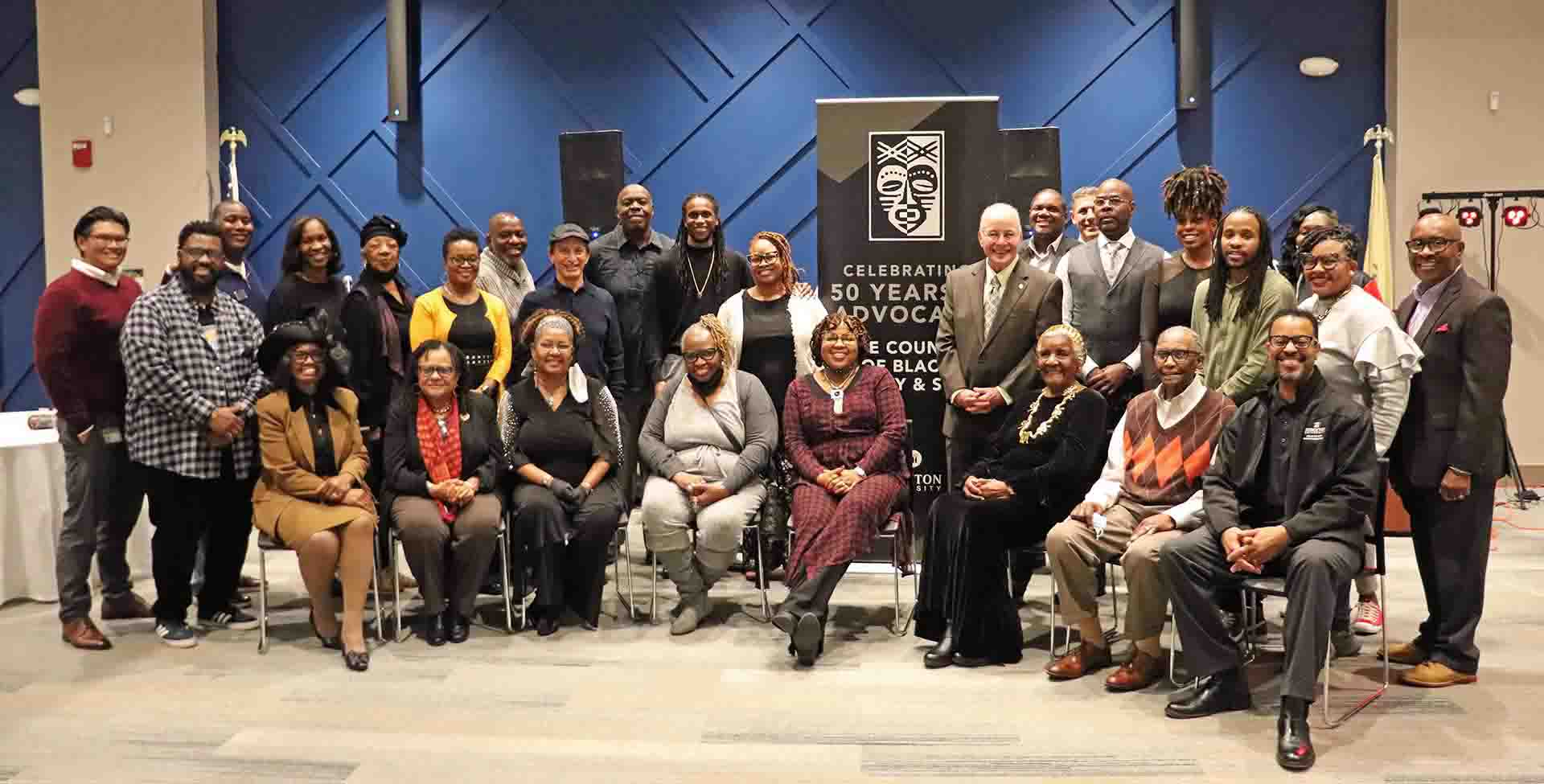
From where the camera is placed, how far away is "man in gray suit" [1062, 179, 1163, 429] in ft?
15.8

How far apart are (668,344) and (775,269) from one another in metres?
A: 0.79

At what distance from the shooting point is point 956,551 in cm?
→ 425

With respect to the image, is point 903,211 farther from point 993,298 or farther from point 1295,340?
point 1295,340

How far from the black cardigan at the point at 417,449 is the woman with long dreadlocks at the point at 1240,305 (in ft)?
8.57

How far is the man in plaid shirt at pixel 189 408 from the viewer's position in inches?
172

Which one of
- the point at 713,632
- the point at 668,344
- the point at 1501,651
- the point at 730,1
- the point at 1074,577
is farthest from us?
the point at 730,1

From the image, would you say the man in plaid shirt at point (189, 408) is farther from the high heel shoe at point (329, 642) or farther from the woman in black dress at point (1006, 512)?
the woman in black dress at point (1006, 512)

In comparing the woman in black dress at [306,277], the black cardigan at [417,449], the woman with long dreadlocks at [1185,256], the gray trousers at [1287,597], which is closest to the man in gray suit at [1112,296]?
the woman with long dreadlocks at [1185,256]

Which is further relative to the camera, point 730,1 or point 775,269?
point 730,1

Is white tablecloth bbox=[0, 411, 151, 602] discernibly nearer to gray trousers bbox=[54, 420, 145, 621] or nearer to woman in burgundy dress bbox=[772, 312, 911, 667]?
gray trousers bbox=[54, 420, 145, 621]

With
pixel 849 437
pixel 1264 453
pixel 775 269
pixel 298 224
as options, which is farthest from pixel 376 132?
pixel 1264 453

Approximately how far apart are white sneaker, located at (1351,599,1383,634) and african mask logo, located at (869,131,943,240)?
7.15 ft

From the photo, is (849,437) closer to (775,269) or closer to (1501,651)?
(775,269)

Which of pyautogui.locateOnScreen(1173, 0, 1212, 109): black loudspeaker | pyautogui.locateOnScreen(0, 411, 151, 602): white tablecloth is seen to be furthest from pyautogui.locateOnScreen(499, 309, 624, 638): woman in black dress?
pyautogui.locateOnScreen(1173, 0, 1212, 109): black loudspeaker
